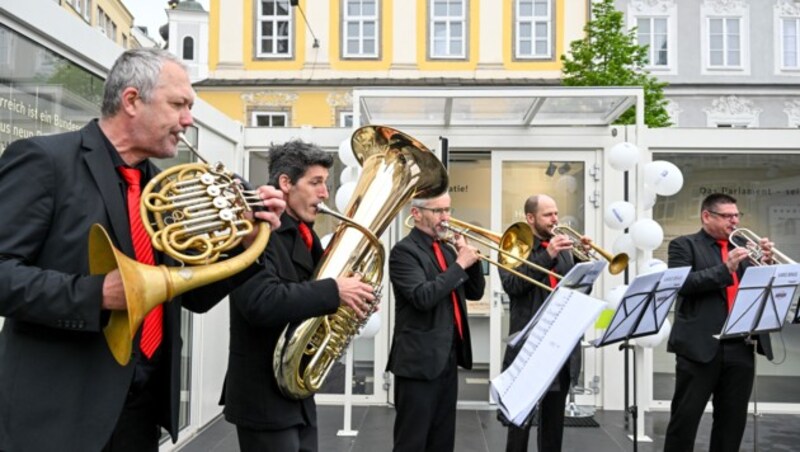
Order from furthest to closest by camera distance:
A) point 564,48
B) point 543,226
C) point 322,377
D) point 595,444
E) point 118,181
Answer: point 564,48, point 595,444, point 543,226, point 322,377, point 118,181

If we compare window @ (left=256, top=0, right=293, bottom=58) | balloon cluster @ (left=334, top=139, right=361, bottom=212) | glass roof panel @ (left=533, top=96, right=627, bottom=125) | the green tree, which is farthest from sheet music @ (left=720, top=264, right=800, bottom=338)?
window @ (left=256, top=0, right=293, bottom=58)

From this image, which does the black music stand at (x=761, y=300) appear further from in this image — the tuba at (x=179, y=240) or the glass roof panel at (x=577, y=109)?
the tuba at (x=179, y=240)

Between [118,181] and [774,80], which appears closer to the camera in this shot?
[118,181]

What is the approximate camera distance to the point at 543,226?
5043 millimetres

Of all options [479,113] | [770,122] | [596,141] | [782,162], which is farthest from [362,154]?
[770,122]

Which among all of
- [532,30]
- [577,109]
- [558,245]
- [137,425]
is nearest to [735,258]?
[558,245]

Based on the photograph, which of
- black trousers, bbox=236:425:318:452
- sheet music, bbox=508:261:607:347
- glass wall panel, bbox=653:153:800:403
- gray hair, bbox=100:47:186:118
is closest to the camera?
gray hair, bbox=100:47:186:118

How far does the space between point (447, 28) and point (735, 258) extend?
23905mm

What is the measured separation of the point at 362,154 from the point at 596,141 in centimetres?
421

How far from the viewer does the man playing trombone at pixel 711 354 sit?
473 cm

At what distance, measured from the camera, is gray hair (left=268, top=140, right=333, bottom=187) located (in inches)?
115

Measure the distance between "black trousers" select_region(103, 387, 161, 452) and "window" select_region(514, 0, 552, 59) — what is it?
85.7 ft

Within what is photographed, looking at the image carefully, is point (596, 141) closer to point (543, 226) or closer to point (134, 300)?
point (543, 226)

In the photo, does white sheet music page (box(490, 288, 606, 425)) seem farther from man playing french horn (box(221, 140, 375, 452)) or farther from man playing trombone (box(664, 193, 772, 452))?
man playing trombone (box(664, 193, 772, 452))
